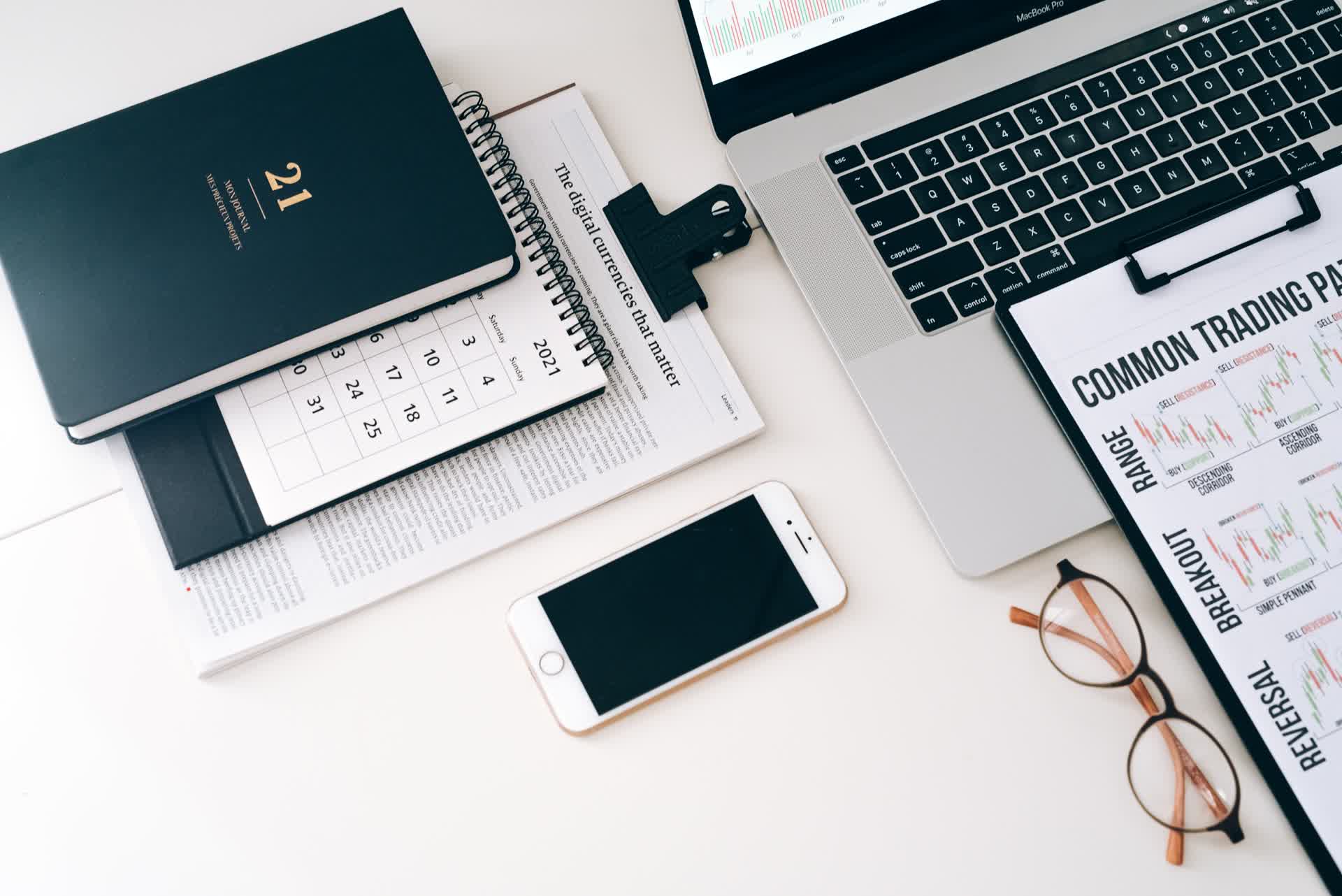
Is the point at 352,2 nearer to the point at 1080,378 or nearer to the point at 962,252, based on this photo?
the point at 962,252

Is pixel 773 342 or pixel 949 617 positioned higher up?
pixel 773 342

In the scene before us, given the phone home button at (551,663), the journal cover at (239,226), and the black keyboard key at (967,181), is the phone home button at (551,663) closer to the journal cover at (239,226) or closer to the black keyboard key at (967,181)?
the journal cover at (239,226)

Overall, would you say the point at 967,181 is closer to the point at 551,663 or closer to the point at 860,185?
the point at 860,185

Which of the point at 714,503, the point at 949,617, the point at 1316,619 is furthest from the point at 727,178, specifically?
the point at 1316,619

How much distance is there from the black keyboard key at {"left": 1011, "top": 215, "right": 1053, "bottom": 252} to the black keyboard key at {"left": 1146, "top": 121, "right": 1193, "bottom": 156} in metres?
0.11

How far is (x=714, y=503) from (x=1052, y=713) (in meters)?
0.25

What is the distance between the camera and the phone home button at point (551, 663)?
59 cm

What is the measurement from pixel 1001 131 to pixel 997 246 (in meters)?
0.09

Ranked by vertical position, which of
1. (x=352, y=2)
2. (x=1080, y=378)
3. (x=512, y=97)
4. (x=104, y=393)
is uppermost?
(x=352, y=2)

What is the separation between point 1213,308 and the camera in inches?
24.5

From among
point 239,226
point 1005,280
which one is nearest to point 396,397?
point 239,226

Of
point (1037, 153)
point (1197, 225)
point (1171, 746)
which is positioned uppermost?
point (1037, 153)

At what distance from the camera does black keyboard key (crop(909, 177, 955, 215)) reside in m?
0.65

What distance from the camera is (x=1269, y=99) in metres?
0.68
